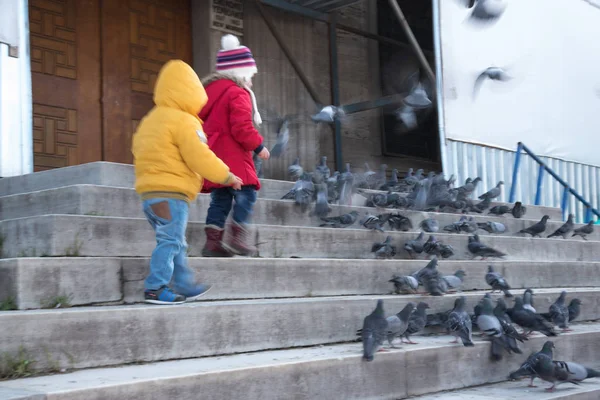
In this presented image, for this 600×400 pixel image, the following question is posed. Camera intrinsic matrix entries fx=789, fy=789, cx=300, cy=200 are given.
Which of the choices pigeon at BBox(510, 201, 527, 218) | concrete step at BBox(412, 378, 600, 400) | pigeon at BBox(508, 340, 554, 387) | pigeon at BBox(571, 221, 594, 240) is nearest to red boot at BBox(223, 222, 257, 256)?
concrete step at BBox(412, 378, 600, 400)

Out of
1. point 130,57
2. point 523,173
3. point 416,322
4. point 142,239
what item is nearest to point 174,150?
point 142,239

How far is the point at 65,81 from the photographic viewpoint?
10.0m

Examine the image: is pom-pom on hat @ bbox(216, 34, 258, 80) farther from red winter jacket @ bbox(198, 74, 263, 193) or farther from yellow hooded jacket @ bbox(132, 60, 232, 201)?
yellow hooded jacket @ bbox(132, 60, 232, 201)

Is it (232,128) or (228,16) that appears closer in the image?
(232,128)

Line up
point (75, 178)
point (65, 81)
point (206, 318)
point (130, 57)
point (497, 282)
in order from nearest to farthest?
point (206, 318) < point (75, 178) < point (497, 282) < point (65, 81) < point (130, 57)

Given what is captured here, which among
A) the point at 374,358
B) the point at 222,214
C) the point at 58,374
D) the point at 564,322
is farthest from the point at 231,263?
the point at 564,322

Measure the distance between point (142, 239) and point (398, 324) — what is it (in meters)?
1.88

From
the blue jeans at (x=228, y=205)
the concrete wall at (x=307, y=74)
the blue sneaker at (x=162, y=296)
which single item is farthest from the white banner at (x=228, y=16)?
the blue sneaker at (x=162, y=296)

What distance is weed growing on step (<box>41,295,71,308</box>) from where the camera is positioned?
14.8 feet

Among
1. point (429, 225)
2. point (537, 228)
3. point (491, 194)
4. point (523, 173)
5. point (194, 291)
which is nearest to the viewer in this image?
point (194, 291)

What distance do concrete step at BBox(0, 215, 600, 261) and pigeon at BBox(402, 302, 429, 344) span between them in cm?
114

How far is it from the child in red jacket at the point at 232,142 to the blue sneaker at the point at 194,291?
633 millimetres

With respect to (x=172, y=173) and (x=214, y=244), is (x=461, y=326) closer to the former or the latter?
(x=214, y=244)

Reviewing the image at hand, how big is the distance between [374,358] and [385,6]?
10.6m
